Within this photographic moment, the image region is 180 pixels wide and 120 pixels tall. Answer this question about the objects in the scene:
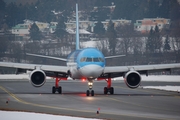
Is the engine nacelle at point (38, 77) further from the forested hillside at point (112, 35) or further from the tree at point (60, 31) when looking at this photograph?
the tree at point (60, 31)

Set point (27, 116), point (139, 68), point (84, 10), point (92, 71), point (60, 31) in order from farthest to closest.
→ point (84, 10) → point (60, 31) → point (139, 68) → point (92, 71) → point (27, 116)

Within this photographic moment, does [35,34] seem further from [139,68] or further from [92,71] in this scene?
[92,71]

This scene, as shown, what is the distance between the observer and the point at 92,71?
3634 centimetres

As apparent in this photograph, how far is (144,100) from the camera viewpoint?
33625 millimetres

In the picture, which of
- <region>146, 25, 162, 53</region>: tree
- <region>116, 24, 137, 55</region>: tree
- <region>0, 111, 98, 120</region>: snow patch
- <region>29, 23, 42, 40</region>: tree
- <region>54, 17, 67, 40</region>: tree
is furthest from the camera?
<region>54, 17, 67, 40</region>: tree

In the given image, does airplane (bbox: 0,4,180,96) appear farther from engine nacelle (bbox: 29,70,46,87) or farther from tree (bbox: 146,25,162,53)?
tree (bbox: 146,25,162,53)

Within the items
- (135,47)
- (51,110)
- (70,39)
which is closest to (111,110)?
(51,110)

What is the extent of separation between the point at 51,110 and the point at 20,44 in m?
74.1

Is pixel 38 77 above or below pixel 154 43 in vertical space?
below

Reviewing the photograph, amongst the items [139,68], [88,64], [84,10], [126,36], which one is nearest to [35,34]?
[126,36]

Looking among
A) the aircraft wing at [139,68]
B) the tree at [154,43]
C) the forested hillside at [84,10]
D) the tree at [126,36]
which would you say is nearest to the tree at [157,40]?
the tree at [154,43]

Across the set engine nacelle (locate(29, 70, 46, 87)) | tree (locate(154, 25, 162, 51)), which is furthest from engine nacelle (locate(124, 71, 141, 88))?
tree (locate(154, 25, 162, 51))

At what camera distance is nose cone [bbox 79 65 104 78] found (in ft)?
119

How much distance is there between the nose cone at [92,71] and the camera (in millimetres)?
36406
